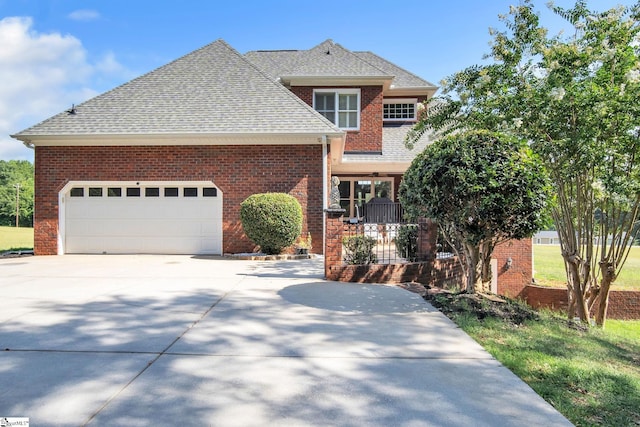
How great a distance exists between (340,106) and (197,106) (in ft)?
18.4

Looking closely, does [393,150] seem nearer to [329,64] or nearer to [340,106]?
[340,106]

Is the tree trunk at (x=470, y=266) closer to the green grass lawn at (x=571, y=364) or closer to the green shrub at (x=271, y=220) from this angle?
the green grass lawn at (x=571, y=364)

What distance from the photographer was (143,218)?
40.6ft

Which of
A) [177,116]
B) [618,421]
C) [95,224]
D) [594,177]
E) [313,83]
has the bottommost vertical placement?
[618,421]

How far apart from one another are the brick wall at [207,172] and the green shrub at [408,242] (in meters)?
3.73

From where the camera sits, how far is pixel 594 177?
23.8 feet

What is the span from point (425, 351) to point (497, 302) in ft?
9.56

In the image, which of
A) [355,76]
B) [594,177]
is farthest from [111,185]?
[594,177]

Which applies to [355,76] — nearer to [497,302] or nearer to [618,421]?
[497,302]

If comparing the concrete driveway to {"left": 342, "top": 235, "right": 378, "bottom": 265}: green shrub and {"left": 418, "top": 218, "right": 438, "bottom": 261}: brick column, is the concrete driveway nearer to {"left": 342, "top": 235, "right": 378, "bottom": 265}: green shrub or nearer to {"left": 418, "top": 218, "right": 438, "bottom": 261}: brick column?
{"left": 342, "top": 235, "right": 378, "bottom": 265}: green shrub

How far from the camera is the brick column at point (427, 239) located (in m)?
8.09

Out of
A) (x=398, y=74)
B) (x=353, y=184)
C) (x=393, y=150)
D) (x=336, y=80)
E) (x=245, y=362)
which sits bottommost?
(x=245, y=362)

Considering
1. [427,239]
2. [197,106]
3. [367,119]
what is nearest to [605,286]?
[427,239]

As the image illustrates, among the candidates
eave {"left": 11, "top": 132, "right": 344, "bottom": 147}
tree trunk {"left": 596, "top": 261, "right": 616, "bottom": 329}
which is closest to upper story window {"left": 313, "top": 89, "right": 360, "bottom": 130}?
eave {"left": 11, "top": 132, "right": 344, "bottom": 147}
